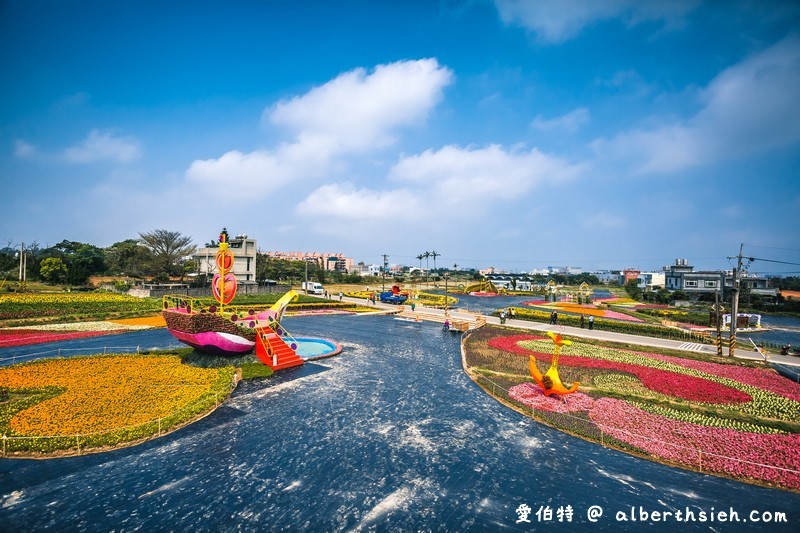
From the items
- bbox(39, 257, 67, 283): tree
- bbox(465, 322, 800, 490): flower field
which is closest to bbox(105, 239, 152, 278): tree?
bbox(39, 257, 67, 283): tree

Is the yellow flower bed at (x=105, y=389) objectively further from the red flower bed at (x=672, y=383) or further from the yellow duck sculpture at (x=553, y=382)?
the red flower bed at (x=672, y=383)

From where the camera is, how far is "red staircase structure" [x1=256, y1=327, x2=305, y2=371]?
21781 mm

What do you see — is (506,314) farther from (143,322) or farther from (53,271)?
(53,271)

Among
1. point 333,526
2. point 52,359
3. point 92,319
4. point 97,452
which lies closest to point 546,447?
point 333,526

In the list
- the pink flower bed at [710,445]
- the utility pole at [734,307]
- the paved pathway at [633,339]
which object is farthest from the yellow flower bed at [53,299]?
the utility pole at [734,307]

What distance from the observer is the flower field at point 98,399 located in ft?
40.4

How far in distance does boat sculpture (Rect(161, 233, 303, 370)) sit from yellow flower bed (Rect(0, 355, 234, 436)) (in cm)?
150

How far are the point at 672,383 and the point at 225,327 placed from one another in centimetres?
2413

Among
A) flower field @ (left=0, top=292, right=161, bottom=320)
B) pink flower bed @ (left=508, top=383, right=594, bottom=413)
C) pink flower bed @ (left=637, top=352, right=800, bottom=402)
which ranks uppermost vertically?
flower field @ (left=0, top=292, right=161, bottom=320)

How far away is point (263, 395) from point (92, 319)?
28.3m

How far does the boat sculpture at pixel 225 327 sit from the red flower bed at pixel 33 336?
11.0 metres

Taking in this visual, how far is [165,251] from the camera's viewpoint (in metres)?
66.0

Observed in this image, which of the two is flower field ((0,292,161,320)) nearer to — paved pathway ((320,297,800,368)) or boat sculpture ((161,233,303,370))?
boat sculpture ((161,233,303,370))

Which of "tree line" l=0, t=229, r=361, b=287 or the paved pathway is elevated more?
"tree line" l=0, t=229, r=361, b=287
